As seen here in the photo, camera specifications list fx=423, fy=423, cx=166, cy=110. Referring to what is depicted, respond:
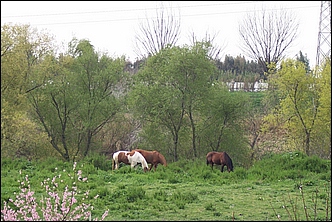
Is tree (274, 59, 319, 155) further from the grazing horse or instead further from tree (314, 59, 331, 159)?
the grazing horse

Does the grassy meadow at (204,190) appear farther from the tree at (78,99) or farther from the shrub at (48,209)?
the tree at (78,99)

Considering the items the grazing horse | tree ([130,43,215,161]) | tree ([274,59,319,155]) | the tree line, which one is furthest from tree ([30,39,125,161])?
tree ([274,59,319,155])

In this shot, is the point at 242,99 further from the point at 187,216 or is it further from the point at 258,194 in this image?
the point at 187,216

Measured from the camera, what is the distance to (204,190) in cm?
902

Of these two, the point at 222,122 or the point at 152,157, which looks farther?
the point at 222,122

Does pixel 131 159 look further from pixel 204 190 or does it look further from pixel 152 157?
pixel 204 190

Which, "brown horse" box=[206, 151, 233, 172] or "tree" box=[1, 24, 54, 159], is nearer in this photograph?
"tree" box=[1, 24, 54, 159]

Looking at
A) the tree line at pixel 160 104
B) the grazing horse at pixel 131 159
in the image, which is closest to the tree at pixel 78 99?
the tree line at pixel 160 104

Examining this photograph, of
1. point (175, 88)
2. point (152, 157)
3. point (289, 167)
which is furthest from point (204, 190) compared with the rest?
point (175, 88)

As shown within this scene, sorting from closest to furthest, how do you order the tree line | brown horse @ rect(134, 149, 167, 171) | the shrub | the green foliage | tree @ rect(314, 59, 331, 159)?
the shrub → the green foliage → brown horse @ rect(134, 149, 167, 171) → tree @ rect(314, 59, 331, 159) → the tree line

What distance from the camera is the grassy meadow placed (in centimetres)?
670

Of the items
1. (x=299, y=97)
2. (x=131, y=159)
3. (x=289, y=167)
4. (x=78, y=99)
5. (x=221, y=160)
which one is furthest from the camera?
(x=78, y=99)

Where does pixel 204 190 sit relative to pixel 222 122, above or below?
below

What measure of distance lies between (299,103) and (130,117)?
799 centimetres
